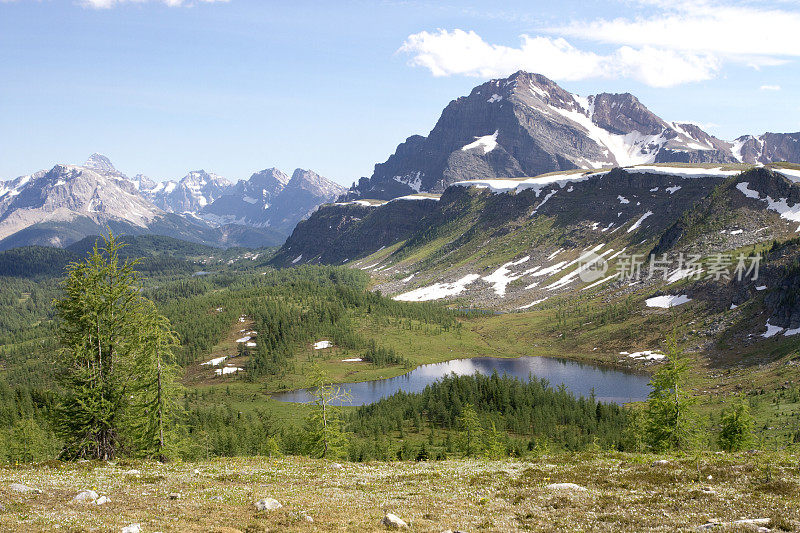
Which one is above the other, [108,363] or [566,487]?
[108,363]

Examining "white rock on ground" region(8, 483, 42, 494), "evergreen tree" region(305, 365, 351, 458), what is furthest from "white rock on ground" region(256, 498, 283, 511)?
"evergreen tree" region(305, 365, 351, 458)

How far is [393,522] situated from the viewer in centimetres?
2025

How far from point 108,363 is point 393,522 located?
33148mm

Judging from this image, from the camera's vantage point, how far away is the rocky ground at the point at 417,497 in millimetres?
19922

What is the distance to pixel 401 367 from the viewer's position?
7274 inches

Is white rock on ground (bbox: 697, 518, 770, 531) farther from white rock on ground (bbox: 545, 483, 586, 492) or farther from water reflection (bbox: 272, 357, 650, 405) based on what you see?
water reflection (bbox: 272, 357, 650, 405)

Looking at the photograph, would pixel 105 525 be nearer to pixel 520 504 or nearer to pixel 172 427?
pixel 520 504

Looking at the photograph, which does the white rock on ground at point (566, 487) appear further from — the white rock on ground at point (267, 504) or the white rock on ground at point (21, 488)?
the white rock on ground at point (21, 488)

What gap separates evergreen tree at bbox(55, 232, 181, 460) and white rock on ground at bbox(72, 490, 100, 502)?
57.3ft

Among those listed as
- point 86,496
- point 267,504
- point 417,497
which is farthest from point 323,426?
point 267,504

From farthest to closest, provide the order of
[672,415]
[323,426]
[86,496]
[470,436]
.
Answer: [470,436] → [323,426] → [672,415] → [86,496]

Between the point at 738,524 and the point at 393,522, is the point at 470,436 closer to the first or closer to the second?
the point at 393,522

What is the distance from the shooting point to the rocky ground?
1992 centimetres

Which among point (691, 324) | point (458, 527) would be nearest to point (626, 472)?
point (458, 527)
